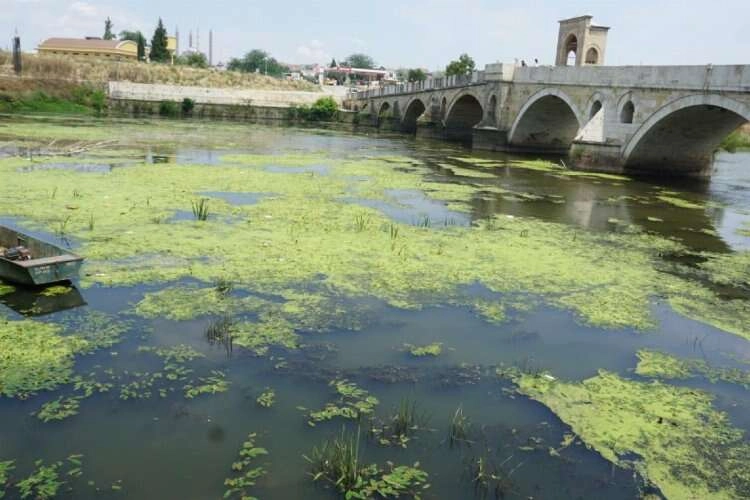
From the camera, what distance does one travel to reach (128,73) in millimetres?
57938

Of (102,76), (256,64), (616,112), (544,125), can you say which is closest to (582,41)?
(544,125)

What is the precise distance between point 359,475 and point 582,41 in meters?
32.2

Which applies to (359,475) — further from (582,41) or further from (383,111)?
(383,111)

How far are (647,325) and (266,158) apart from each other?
16.2 metres

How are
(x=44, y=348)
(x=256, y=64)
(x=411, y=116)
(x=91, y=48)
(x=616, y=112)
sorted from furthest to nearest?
(x=256, y=64) → (x=91, y=48) → (x=411, y=116) → (x=616, y=112) → (x=44, y=348)

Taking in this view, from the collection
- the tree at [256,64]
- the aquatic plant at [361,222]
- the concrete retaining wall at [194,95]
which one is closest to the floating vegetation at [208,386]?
the aquatic plant at [361,222]

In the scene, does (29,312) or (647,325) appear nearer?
(29,312)

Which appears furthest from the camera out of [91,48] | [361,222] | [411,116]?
[91,48]

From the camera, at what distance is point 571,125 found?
3056cm

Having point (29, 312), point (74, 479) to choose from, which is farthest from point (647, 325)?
point (29, 312)

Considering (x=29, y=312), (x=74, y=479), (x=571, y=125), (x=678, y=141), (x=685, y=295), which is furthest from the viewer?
(x=571, y=125)

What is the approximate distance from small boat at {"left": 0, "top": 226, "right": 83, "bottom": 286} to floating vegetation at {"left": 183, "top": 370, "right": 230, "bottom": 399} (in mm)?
2684

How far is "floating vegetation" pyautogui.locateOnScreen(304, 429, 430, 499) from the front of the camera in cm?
412

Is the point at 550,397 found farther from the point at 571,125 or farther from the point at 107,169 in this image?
the point at 571,125
